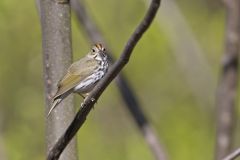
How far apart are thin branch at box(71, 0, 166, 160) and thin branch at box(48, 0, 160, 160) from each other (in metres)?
0.70

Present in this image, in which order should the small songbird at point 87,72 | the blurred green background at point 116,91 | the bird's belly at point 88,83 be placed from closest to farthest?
the small songbird at point 87,72 → the bird's belly at point 88,83 → the blurred green background at point 116,91

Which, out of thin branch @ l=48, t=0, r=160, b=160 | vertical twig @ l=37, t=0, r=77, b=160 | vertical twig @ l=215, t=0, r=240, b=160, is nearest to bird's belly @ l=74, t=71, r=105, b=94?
vertical twig @ l=215, t=0, r=240, b=160

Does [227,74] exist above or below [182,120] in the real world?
above

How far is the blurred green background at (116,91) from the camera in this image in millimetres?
7363

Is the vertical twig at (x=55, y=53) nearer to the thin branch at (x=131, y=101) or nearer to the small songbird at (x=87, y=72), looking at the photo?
the small songbird at (x=87, y=72)

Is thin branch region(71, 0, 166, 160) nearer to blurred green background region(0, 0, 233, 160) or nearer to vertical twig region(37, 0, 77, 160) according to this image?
vertical twig region(37, 0, 77, 160)

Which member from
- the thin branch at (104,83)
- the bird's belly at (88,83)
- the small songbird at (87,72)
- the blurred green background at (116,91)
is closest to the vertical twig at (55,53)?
the thin branch at (104,83)

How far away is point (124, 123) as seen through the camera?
8195 mm

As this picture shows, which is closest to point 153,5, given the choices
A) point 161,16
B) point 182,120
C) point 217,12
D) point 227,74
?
point 227,74

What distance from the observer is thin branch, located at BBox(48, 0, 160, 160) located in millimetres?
1512

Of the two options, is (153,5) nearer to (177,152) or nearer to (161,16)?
(161,16)

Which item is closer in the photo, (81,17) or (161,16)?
(81,17)

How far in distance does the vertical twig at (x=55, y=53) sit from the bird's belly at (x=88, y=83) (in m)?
0.54

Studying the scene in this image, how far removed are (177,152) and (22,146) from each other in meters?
1.25
